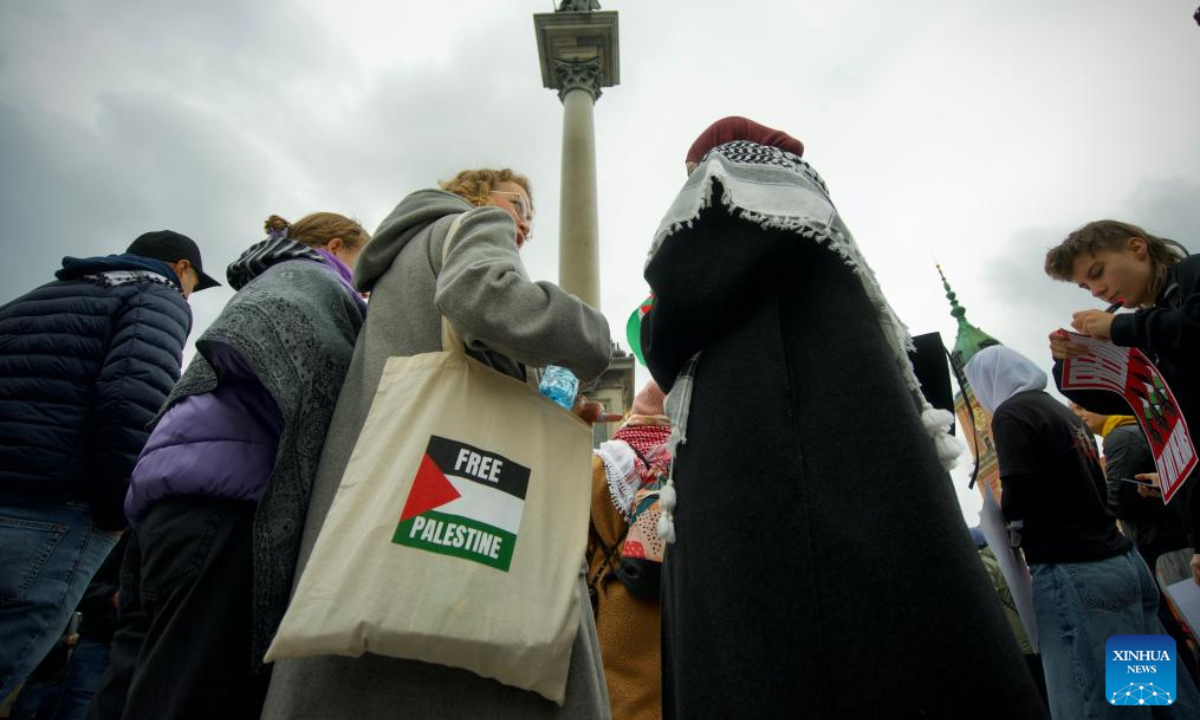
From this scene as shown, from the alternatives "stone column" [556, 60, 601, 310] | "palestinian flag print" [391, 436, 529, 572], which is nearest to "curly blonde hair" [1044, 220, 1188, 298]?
"palestinian flag print" [391, 436, 529, 572]

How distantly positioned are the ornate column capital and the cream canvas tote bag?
11.3m

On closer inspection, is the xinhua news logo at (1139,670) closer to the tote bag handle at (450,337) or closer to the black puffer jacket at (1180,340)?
the black puffer jacket at (1180,340)

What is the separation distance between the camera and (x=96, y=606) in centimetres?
354

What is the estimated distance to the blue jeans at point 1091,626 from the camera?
2598 mm

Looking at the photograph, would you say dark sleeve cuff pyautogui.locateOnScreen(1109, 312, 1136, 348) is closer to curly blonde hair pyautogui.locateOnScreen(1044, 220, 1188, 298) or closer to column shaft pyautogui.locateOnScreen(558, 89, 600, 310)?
curly blonde hair pyautogui.locateOnScreen(1044, 220, 1188, 298)

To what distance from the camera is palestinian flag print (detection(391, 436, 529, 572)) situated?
1.26 metres

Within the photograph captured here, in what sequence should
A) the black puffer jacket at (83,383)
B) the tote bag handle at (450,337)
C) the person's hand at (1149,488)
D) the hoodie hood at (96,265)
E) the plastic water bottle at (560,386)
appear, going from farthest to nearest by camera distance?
the person's hand at (1149,488)
the hoodie hood at (96,265)
the black puffer jacket at (83,383)
the plastic water bottle at (560,386)
the tote bag handle at (450,337)

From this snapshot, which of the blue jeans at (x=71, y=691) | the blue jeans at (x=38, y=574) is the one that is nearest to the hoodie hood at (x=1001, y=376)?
the blue jeans at (x=38, y=574)

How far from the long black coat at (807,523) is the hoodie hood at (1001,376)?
→ 267cm

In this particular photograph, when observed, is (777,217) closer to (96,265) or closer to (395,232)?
(395,232)

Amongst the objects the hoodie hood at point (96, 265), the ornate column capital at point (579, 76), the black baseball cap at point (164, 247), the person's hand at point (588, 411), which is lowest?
the person's hand at point (588, 411)

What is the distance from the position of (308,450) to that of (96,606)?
3029mm

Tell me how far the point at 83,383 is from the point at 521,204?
75.2 inches

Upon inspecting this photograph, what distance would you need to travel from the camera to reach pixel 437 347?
1709 mm
